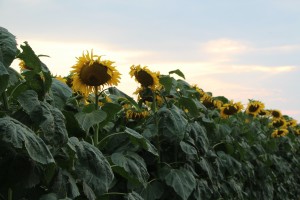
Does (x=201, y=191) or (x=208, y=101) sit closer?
(x=201, y=191)

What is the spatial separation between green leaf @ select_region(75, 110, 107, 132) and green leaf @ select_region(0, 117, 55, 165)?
661mm

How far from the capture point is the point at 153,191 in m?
3.36

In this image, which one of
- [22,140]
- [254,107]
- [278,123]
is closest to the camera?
[22,140]

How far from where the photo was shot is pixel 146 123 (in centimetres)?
358

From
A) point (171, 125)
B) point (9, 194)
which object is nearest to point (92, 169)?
point (9, 194)

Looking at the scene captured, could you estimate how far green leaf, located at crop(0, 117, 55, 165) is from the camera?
1687mm

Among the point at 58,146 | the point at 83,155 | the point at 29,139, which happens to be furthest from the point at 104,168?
the point at 29,139

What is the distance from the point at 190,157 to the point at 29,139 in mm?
2028

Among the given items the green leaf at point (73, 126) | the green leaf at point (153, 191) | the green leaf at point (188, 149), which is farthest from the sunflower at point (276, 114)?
the green leaf at point (73, 126)

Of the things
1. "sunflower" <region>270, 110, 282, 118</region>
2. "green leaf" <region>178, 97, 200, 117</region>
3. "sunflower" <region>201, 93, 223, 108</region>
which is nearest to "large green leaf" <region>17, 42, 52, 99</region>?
"green leaf" <region>178, 97, 200, 117</region>

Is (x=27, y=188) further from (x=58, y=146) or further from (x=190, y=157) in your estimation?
(x=190, y=157)

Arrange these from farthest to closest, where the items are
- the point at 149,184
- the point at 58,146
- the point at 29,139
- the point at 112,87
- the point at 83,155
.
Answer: the point at 149,184, the point at 112,87, the point at 83,155, the point at 58,146, the point at 29,139

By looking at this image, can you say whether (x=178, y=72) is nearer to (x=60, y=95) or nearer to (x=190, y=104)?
(x=190, y=104)

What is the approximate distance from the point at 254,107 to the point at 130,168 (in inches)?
176
